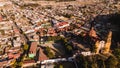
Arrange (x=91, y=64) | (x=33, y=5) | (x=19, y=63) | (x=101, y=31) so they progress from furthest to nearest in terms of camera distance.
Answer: (x=33, y=5), (x=101, y=31), (x=19, y=63), (x=91, y=64)

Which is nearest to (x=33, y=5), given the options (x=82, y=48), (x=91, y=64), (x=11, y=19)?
(x=11, y=19)

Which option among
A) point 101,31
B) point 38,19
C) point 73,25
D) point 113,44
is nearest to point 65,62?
point 113,44

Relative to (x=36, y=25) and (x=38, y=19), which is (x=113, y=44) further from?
(x=38, y=19)

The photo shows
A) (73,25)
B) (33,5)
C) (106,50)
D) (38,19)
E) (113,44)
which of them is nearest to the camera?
(106,50)

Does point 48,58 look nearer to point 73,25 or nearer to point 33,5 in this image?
point 73,25

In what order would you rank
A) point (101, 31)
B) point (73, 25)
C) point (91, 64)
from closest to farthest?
1. point (91, 64)
2. point (101, 31)
3. point (73, 25)

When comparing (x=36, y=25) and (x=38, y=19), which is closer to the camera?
(x=36, y=25)
